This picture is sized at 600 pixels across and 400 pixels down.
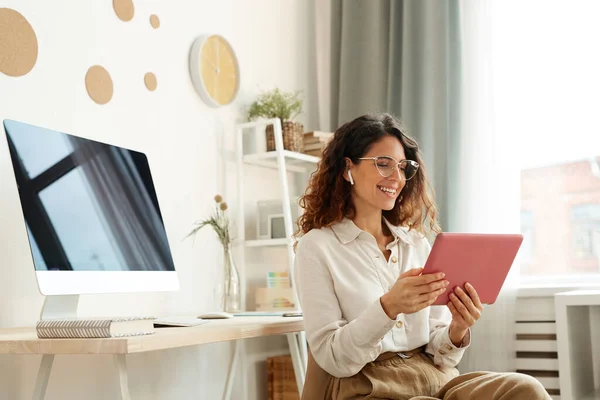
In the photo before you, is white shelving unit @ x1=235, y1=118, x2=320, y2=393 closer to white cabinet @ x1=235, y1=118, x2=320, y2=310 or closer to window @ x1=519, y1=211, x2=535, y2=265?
white cabinet @ x1=235, y1=118, x2=320, y2=310

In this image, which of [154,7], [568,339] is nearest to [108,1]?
[154,7]

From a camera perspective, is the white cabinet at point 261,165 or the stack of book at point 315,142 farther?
the stack of book at point 315,142

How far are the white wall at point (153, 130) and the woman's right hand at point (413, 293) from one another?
102 centimetres

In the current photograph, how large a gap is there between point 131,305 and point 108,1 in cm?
96

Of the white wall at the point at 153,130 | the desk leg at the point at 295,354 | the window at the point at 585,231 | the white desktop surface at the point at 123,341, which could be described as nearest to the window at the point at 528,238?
the window at the point at 585,231

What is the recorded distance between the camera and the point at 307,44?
323cm

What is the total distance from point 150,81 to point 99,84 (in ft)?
0.76

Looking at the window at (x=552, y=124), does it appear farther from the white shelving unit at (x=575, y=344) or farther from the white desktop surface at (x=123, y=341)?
the white desktop surface at (x=123, y=341)

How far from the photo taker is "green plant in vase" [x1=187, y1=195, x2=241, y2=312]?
7.77 feet

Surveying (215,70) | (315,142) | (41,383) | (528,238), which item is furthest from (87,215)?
(528,238)

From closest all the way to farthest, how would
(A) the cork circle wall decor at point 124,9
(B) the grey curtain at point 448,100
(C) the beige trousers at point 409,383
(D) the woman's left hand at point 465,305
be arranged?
(C) the beige trousers at point 409,383 → (D) the woman's left hand at point 465,305 → (A) the cork circle wall decor at point 124,9 → (B) the grey curtain at point 448,100

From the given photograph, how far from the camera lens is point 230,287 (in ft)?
7.81

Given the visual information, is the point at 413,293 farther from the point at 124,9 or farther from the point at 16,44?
the point at 124,9

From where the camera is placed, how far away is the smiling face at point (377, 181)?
66.5 inches
